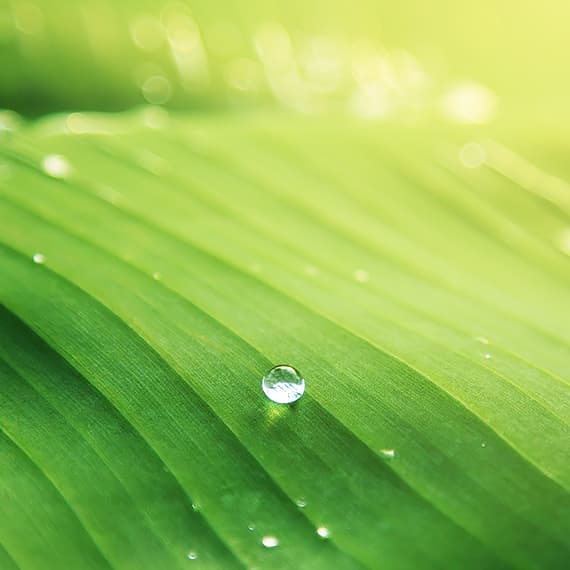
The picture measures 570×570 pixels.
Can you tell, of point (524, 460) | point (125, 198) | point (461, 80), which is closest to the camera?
point (524, 460)

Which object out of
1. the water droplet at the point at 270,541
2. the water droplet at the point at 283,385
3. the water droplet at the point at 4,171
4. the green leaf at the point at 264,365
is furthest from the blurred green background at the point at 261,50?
the water droplet at the point at 270,541

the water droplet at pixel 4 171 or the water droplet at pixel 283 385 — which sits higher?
the water droplet at pixel 4 171

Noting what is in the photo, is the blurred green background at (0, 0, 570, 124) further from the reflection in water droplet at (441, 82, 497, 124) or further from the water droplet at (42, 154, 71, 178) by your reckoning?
the water droplet at (42, 154, 71, 178)

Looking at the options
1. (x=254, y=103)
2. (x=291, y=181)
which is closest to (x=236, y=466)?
(x=291, y=181)

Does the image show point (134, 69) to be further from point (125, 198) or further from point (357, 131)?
point (125, 198)

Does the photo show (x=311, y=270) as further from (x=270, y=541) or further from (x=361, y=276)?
(x=270, y=541)

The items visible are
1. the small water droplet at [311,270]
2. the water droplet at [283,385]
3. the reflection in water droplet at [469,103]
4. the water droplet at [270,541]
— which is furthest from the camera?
the reflection in water droplet at [469,103]

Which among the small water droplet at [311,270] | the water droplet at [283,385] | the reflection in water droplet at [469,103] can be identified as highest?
the reflection in water droplet at [469,103]

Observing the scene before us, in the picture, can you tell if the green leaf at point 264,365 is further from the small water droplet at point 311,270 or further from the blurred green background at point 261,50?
the blurred green background at point 261,50
